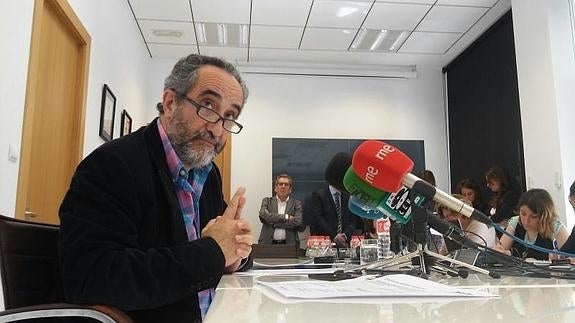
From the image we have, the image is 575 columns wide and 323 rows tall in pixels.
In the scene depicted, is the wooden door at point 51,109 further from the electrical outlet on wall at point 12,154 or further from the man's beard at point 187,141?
the man's beard at point 187,141

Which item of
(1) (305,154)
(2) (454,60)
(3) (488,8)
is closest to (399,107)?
(2) (454,60)

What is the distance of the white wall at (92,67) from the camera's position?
Result: 2166 mm

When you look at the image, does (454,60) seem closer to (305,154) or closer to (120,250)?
(305,154)

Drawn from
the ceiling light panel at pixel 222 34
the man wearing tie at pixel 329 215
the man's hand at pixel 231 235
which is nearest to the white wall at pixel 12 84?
the man's hand at pixel 231 235

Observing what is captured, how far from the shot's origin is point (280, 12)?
4.44 meters

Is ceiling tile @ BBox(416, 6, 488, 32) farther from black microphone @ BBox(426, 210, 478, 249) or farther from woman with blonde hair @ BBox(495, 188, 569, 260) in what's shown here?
black microphone @ BBox(426, 210, 478, 249)

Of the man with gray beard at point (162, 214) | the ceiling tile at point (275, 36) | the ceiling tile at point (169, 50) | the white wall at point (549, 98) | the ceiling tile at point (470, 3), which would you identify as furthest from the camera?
the ceiling tile at point (169, 50)

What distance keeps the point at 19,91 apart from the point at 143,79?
10.3ft

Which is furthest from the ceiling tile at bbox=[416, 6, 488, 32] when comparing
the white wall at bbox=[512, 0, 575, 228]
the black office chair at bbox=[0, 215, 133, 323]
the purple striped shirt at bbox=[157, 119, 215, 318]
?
the black office chair at bbox=[0, 215, 133, 323]

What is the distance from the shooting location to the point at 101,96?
3.69 metres

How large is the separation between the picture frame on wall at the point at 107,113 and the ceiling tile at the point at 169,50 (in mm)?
1484

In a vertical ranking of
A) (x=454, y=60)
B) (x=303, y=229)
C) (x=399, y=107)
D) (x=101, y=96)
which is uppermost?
(x=454, y=60)

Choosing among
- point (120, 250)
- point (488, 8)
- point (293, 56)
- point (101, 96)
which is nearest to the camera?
point (120, 250)

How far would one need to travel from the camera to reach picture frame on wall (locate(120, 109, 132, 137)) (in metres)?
4.35
